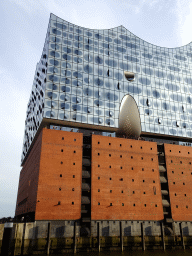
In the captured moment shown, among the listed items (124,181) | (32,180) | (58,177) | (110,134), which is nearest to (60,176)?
(58,177)

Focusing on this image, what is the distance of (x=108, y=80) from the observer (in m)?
37.6

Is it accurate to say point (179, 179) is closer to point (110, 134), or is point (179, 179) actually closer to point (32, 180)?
point (110, 134)

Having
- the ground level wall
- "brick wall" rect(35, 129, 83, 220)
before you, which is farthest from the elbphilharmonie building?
the ground level wall

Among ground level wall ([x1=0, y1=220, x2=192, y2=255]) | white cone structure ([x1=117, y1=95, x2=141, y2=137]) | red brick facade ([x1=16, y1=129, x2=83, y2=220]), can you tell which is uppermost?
white cone structure ([x1=117, y1=95, x2=141, y2=137])

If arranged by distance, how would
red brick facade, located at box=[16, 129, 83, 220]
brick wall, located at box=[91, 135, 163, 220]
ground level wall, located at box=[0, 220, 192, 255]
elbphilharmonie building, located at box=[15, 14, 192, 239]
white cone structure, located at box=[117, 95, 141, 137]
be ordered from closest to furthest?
ground level wall, located at box=[0, 220, 192, 255], red brick facade, located at box=[16, 129, 83, 220], elbphilharmonie building, located at box=[15, 14, 192, 239], brick wall, located at box=[91, 135, 163, 220], white cone structure, located at box=[117, 95, 141, 137]

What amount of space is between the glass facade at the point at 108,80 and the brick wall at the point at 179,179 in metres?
3.66

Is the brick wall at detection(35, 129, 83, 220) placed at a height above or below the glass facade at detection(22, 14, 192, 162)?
below

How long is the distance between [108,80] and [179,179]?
18174 mm

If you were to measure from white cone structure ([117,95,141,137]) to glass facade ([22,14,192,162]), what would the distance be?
2.48 ft

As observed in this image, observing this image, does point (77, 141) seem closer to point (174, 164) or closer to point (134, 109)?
point (134, 109)

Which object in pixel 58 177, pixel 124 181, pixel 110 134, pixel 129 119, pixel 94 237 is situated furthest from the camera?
pixel 129 119

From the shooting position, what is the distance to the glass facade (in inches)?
1344

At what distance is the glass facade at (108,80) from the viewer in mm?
34125

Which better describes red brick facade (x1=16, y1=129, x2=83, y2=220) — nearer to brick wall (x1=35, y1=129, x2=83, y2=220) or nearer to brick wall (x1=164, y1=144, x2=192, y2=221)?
brick wall (x1=35, y1=129, x2=83, y2=220)
